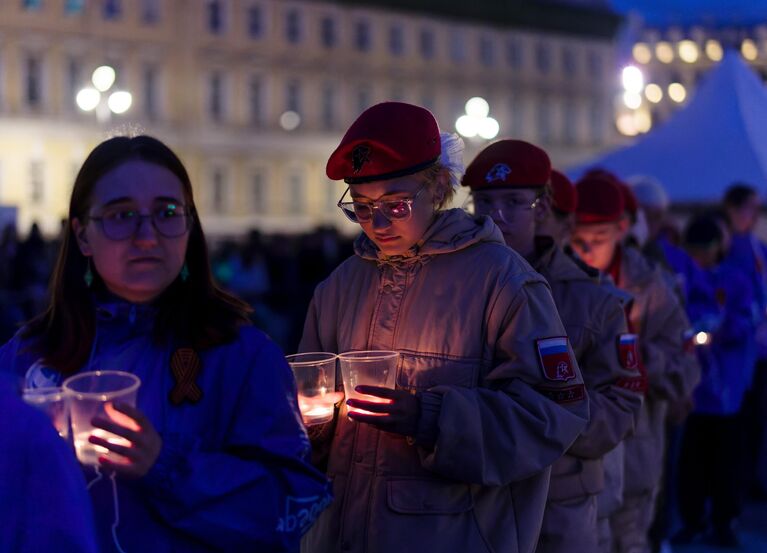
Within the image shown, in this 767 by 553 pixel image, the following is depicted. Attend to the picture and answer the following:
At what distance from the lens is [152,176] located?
2393mm

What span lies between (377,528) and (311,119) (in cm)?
5184

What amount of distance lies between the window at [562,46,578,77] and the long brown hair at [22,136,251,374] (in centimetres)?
6191

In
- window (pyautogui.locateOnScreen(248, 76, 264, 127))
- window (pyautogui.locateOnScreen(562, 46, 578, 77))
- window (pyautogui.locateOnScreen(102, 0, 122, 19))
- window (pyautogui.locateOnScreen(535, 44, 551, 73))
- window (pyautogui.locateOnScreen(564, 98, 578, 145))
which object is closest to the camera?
window (pyautogui.locateOnScreen(102, 0, 122, 19))

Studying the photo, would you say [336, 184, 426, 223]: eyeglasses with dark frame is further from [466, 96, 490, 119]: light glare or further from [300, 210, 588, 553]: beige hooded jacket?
[466, 96, 490, 119]: light glare

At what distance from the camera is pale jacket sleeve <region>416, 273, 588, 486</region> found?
8.39 feet

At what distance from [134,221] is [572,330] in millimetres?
1765

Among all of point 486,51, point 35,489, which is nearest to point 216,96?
point 486,51

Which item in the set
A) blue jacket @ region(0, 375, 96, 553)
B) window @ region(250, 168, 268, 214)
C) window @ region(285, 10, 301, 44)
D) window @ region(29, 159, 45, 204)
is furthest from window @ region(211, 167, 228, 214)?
blue jacket @ region(0, 375, 96, 553)

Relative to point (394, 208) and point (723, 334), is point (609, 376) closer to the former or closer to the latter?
point (394, 208)

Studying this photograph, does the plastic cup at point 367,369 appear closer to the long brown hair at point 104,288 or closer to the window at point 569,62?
the long brown hair at point 104,288

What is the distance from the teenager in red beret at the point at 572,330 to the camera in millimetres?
3439

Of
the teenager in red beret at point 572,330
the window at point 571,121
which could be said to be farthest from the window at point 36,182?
the teenager in red beret at point 572,330

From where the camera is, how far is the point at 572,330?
143 inches

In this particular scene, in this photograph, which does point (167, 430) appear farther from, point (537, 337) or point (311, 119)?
point (311, 119)
